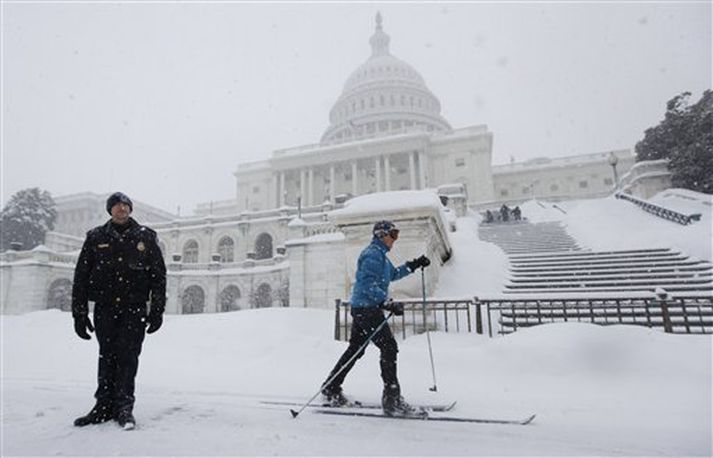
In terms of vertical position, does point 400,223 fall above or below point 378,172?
below

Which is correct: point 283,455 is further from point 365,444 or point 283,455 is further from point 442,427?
point 442,427

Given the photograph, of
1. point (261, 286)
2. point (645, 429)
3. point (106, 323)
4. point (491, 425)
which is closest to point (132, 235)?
point (106, 323)

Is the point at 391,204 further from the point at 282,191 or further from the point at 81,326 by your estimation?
the point at 282,191

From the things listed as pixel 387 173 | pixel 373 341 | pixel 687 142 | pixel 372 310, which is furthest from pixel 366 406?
pixel 387 173

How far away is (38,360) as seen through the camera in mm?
6652

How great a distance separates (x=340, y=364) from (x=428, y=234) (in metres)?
4.25

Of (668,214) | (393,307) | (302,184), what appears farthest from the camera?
(302,184)

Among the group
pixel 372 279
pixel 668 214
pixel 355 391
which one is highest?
pixel 668 214

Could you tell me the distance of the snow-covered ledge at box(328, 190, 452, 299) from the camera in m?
7.39

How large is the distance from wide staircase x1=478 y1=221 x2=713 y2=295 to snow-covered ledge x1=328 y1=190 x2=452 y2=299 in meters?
2.66

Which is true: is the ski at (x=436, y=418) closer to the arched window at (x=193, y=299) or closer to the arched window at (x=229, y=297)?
the arched window at (x=229, y=297)

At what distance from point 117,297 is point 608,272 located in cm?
1224

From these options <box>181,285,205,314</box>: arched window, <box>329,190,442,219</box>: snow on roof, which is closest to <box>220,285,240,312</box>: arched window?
<box>181,285,205,314</box>: arched window

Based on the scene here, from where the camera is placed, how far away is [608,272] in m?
11.7
